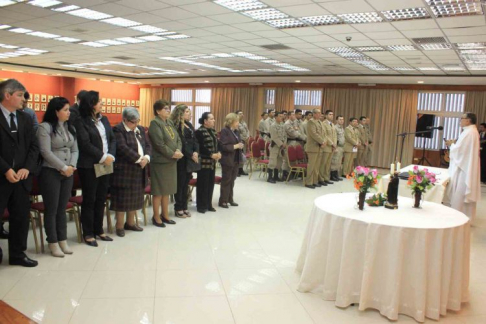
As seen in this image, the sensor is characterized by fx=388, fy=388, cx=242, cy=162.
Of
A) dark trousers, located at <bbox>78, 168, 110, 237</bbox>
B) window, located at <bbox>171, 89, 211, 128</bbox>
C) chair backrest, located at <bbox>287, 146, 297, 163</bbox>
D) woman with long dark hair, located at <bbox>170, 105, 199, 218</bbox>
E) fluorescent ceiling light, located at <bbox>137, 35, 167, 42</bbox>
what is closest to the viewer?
dark trousers, located at <bbox>78, 168, 110, 237</bbox>

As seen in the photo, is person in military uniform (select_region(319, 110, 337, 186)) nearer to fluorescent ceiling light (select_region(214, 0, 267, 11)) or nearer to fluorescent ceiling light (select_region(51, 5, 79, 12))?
fluorescent ceiling light (select_region(214, 0, 267, 11))

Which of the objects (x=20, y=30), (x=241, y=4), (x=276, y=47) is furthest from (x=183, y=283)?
(x=20, y=30)

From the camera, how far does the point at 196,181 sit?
20.0ft

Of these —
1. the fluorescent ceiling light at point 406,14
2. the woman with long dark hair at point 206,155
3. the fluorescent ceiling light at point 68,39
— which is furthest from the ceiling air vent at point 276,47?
the fluorescent ceiling light at point 68,39

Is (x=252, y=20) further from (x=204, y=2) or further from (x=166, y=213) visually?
(x=166, y=213)

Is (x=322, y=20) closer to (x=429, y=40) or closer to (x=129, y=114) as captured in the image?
(x=429, y=40)

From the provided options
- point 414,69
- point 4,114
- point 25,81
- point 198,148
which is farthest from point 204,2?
point 25,81

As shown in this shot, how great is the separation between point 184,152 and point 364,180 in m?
2.73

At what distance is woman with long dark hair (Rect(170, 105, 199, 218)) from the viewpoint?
536cm

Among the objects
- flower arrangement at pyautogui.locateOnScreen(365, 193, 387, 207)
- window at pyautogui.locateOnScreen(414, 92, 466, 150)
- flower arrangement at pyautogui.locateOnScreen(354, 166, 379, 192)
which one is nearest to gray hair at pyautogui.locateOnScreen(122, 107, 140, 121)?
flower arrangement at pyautogui.locateOnScreen(354, 166, 379, 192)

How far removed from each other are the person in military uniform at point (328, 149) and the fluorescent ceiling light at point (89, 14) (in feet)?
16.7

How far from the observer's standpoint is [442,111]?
12.7 m

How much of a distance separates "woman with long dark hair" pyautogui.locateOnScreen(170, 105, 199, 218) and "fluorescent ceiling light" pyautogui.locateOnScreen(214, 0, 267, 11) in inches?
59.8

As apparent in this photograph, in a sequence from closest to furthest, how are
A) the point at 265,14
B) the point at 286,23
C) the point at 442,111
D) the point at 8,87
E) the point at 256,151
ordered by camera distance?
the point at 8,87
the point at 265,14
the point at 286,23
the point at 256,151
the point at 442,111
